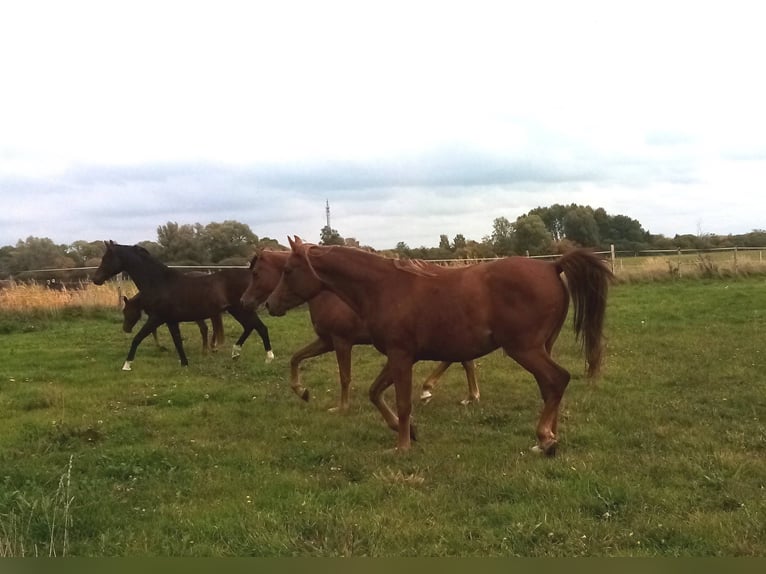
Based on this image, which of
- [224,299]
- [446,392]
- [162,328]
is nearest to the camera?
[446,392]

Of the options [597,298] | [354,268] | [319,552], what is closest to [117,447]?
[354,268]

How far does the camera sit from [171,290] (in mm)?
13430

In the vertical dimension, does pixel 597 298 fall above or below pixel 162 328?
above

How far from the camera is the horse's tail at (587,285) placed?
6.81m

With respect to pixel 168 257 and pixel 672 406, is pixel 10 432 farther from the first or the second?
pixel 168 257

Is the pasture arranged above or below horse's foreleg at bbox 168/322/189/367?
below

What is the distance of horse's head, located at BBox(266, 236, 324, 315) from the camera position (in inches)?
308

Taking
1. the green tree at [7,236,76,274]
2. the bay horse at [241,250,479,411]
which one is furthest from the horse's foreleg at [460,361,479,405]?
the green tree at [7,236,76,274]

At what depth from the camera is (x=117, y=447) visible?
22.7ft

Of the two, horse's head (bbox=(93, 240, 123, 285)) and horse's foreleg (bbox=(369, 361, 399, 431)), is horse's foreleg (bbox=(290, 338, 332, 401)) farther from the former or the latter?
horse's head (bbox=(93, 240, 123, 285))

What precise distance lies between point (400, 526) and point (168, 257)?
37121mm

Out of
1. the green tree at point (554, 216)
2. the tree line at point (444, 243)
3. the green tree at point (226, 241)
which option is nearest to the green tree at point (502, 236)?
the tree line at point (444, 243)

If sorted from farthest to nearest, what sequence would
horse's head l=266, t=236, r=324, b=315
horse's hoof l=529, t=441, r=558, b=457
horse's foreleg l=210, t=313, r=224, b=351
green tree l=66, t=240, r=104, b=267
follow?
green tree l=66, t=240, r=104, b=267, horse's foreleg l=210, t=313, r=224, b=351, horse's head l=266, t=236, r=324, b=315, horse's hoof l=529, t=441, r=558, b=457

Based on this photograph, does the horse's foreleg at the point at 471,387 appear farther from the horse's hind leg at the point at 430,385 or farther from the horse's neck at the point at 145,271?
the horse's neck at the point at 145,271
